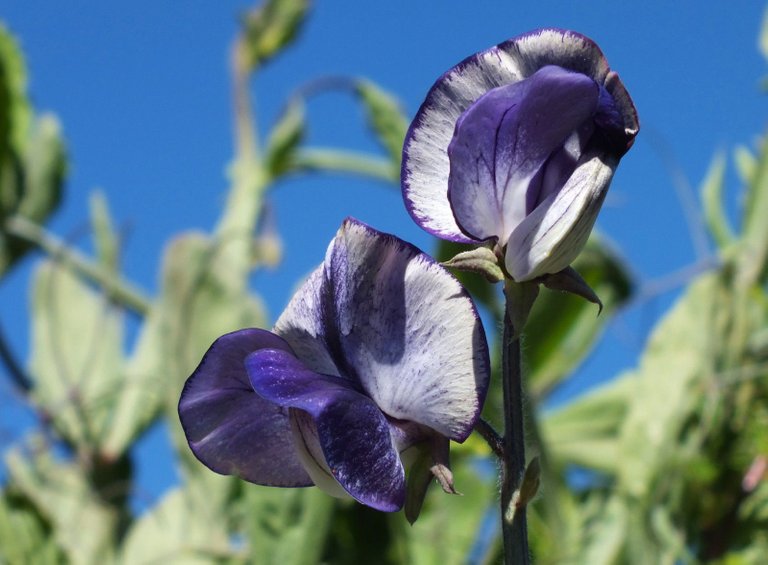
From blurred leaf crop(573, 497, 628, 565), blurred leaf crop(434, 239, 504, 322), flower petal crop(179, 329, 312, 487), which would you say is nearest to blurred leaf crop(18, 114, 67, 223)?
blurred leaf crop(434, 239, 504, 322)

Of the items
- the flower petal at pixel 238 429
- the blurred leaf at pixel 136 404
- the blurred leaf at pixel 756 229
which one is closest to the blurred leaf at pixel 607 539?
the blurred leaf at pixel 756 229

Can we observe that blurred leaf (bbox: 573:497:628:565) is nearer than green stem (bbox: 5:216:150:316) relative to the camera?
Yes

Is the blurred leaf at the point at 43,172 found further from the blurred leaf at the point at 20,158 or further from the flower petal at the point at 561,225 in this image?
the flower petal at the point at 561,225

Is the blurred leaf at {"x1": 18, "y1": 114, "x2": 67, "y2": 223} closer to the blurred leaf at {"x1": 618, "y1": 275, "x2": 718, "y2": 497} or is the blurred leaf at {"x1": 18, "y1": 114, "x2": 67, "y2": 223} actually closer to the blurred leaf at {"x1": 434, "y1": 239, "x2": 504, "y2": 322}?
the blurred leaf at {"x1": 434, "y1": 239, "x2": 504, "y2": 322}

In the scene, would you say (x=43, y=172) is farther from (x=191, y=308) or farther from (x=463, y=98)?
(x=463, y=98)

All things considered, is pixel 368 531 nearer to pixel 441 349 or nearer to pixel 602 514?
pixel 602 514

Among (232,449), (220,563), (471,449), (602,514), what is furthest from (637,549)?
(232,449)

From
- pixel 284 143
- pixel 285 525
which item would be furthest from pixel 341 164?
pixel 285 525
